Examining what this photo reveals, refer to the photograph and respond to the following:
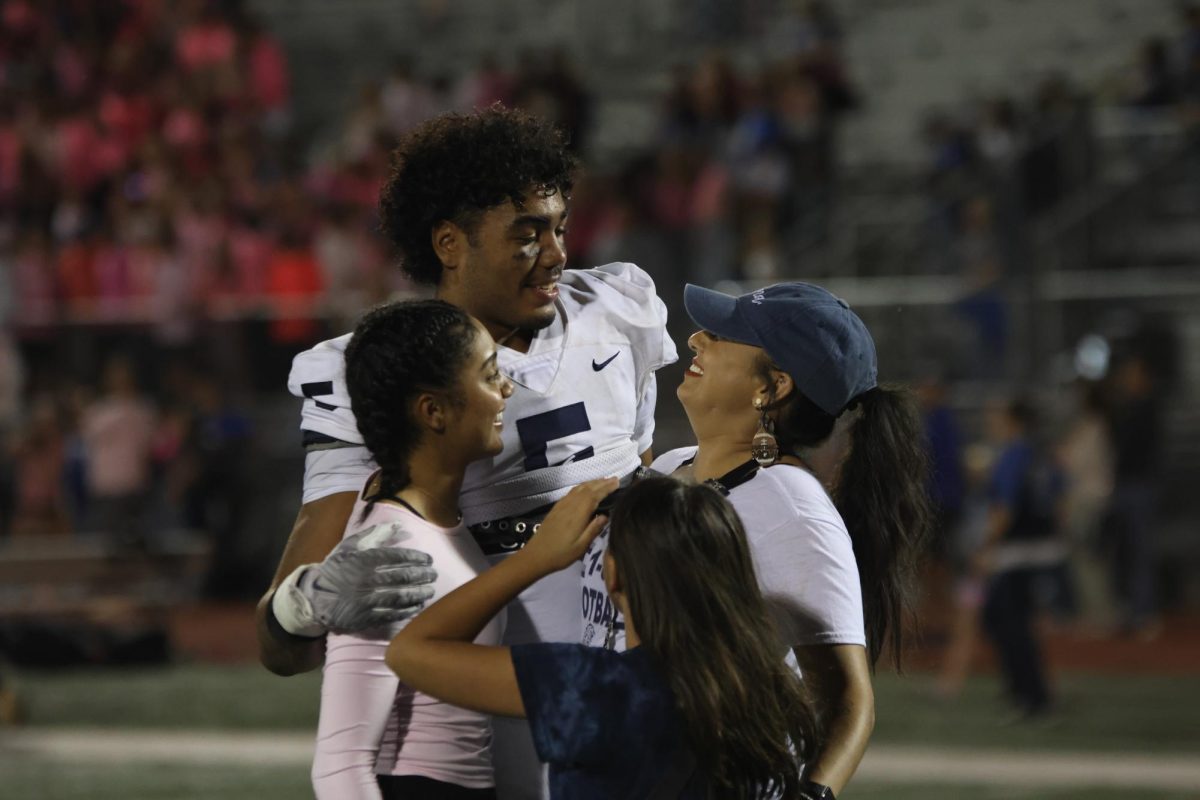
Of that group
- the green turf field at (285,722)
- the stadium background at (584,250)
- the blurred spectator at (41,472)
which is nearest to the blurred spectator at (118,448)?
the stadium background at (584,250)

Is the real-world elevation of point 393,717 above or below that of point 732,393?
below

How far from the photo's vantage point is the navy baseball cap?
3283mm

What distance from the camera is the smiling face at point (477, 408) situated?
3121 millimetres

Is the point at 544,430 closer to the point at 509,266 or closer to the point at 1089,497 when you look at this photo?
the point at 509,266

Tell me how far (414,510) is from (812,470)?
723mm

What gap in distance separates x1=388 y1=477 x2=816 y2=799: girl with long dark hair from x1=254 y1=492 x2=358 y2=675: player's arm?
0.29 metres

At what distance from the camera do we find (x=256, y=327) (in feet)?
45.9

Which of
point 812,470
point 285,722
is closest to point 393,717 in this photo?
point 812,470

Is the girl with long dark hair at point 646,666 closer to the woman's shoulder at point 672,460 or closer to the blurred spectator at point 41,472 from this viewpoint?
the woman's shoulder at point 672,460

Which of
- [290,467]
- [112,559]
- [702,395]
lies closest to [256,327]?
[290,467]

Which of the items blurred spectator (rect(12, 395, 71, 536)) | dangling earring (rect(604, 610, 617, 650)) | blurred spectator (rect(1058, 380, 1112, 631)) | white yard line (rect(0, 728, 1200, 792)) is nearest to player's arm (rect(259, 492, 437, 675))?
dangling earring (rect(604, 610, 617, 650))

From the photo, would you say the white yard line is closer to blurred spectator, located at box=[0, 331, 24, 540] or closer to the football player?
the football player

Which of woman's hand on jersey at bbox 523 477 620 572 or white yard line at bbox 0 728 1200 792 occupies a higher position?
woman's hand on jersey at bbox 523 477 620 572

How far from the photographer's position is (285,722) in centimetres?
966
